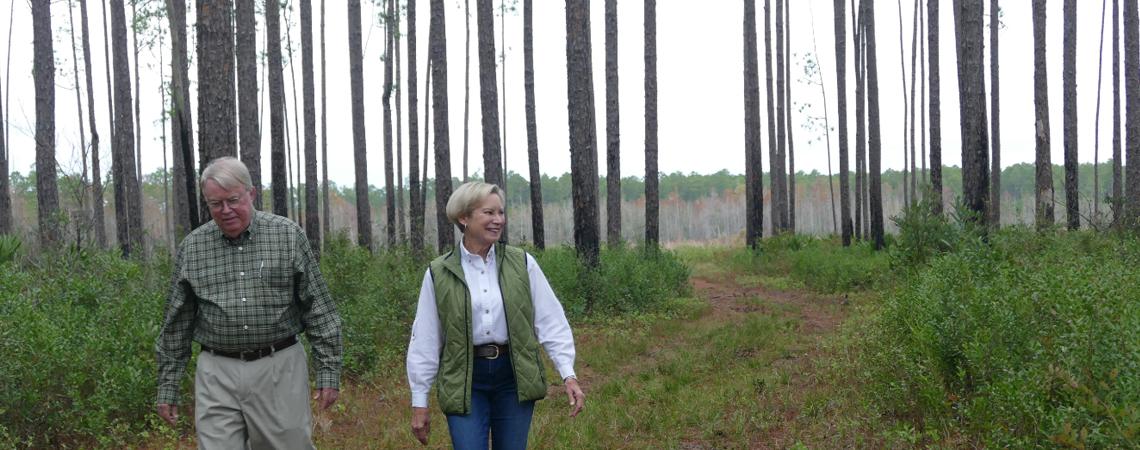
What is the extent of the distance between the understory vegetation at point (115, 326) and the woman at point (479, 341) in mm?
3886

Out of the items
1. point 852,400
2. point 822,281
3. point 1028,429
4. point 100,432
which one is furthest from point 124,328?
point 822,281

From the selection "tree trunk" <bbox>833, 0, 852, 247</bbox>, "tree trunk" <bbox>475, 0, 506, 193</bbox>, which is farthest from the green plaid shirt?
"tree trunk" <bbox>833, 0, 852, 247</bbox>

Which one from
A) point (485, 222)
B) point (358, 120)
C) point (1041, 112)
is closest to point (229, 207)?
point (485, 222)

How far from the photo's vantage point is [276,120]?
57.7 ft

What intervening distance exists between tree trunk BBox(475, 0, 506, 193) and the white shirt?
12.4 m

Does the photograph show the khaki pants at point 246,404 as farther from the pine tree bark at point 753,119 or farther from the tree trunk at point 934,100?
the pine tree bark at point 753,119

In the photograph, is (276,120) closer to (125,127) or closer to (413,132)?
(413,132)

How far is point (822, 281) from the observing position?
17.0 m

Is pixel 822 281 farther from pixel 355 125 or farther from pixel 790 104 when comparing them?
pixel 790 104

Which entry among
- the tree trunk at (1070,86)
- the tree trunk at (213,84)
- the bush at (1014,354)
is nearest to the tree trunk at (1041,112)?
the tree trunk at (1070,86)

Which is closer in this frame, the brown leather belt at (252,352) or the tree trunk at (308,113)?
the brown leather belt at (252,352)

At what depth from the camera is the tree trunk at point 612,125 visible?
1855cm

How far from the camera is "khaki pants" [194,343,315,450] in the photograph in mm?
3875

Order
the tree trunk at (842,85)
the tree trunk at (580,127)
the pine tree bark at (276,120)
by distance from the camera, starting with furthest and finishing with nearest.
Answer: the tree trunk at (842,85), the pine tree bark at (276,120), the tree trunk at (580,127)
